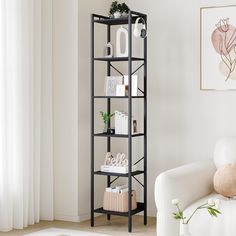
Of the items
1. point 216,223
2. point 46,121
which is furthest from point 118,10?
point 216,223

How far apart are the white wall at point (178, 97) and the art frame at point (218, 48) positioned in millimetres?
58

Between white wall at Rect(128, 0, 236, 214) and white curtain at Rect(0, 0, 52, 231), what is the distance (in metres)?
1.08

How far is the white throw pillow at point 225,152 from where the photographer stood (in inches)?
185

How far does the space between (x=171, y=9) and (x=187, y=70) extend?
593 millimetres

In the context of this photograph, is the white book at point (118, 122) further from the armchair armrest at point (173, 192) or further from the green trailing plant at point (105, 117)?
the armchair armrest at point (173, 192)

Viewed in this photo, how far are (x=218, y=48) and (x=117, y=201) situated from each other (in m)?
1.63

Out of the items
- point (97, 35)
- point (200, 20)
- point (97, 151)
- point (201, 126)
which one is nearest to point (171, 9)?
point (200, 20)

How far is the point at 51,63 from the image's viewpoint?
547cm

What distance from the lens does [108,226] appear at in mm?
5301

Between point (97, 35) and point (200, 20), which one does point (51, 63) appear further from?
point (200, 20)

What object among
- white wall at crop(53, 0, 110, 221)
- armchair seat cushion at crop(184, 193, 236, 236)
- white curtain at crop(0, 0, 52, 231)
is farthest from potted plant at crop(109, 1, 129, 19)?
armchair seat cushion at crop(184, 193, 236, 236)

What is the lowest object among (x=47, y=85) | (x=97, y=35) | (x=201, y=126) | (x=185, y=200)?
(x=185, y=200)

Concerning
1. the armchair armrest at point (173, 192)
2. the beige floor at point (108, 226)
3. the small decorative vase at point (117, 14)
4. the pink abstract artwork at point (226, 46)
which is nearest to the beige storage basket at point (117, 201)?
the beige floor at point (108, 226)

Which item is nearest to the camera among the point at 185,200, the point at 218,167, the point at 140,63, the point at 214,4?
the point at 185,200
